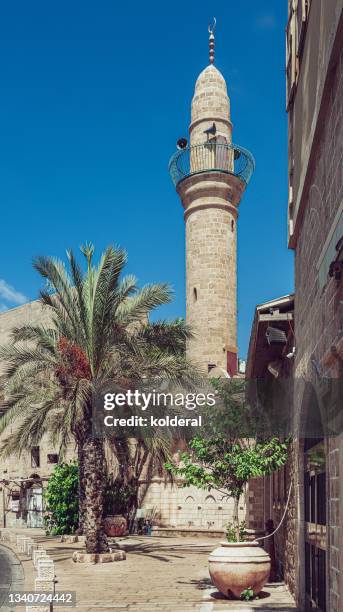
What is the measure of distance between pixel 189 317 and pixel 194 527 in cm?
904

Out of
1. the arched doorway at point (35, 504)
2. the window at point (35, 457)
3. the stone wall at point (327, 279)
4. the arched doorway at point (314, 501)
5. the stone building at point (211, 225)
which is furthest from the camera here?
the window at point (35, 457)

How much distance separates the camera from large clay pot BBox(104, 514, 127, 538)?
24969mm

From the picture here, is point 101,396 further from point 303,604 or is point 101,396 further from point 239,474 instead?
point 303,604

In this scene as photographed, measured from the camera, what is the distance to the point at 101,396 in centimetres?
1791

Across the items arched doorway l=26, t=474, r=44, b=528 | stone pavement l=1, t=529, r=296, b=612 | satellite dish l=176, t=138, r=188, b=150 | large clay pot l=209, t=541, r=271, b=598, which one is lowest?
arched doorway l=26, t=474, r=44, b=528

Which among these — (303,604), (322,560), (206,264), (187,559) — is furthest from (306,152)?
(206,264)

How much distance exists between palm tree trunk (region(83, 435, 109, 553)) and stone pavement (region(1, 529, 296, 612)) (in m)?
0.64

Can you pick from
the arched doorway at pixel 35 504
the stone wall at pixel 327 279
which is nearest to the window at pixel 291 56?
the stone wall at pixel 327 279

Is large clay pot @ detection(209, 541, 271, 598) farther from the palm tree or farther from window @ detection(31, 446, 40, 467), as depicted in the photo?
window @ detection(31, 446, 40, 467)

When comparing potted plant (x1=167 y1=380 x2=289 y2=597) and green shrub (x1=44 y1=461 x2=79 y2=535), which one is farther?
green shrub (x1=44 y1=461 x2=79 y2=535)

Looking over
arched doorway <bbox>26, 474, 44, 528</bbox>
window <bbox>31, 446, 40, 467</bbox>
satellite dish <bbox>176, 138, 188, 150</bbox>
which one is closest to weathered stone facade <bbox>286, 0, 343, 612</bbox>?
satellite dish <bbox>176, 138, 188, 150</bbox>

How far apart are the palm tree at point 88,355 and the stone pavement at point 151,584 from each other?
1.53 metres

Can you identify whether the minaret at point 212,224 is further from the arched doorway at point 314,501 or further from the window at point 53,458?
the arched doorway at point 314,501

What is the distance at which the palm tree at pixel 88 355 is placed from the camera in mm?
17359
